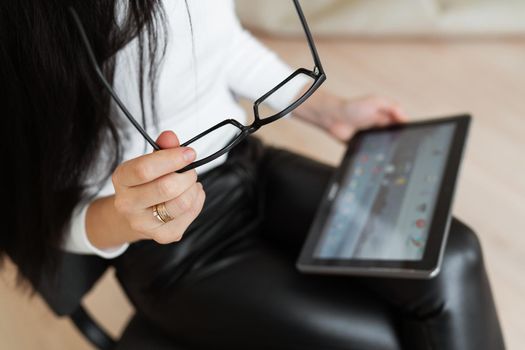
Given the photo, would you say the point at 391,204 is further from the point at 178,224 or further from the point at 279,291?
the point at 178,224

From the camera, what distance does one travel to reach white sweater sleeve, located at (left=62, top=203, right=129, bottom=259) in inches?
24.9

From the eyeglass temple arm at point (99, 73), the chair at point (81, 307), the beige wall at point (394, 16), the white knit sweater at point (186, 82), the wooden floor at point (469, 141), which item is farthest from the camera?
the beige wall at point (394, 16)

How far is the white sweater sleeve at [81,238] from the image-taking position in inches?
24.9

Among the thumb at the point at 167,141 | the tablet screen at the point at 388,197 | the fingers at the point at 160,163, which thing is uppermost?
the thumb at the point at 167,141

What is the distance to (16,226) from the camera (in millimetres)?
656

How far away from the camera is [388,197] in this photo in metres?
0.72

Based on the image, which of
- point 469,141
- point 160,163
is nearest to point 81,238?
point 160,163

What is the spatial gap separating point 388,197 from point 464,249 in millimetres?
115

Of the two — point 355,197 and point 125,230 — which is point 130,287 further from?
point 355,197

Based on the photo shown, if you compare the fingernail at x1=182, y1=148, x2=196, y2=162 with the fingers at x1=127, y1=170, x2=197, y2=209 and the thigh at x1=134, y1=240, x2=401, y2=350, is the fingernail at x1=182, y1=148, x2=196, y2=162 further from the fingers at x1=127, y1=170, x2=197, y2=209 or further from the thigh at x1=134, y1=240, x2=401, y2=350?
the thigh at x1=134, y1=240, x2=401, y2=350

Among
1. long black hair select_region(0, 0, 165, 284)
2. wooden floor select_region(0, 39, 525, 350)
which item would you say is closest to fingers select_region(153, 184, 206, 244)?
long black hair select_region(0, 0, 165, 284)

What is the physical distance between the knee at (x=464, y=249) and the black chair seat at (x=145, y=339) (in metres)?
0.38

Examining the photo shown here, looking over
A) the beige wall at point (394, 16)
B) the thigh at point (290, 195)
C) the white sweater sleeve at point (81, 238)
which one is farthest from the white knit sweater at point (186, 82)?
the beige wall at point (394, 16)

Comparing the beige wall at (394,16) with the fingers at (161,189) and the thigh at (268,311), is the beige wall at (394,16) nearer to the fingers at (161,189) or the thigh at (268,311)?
the thigh at (268,311)
